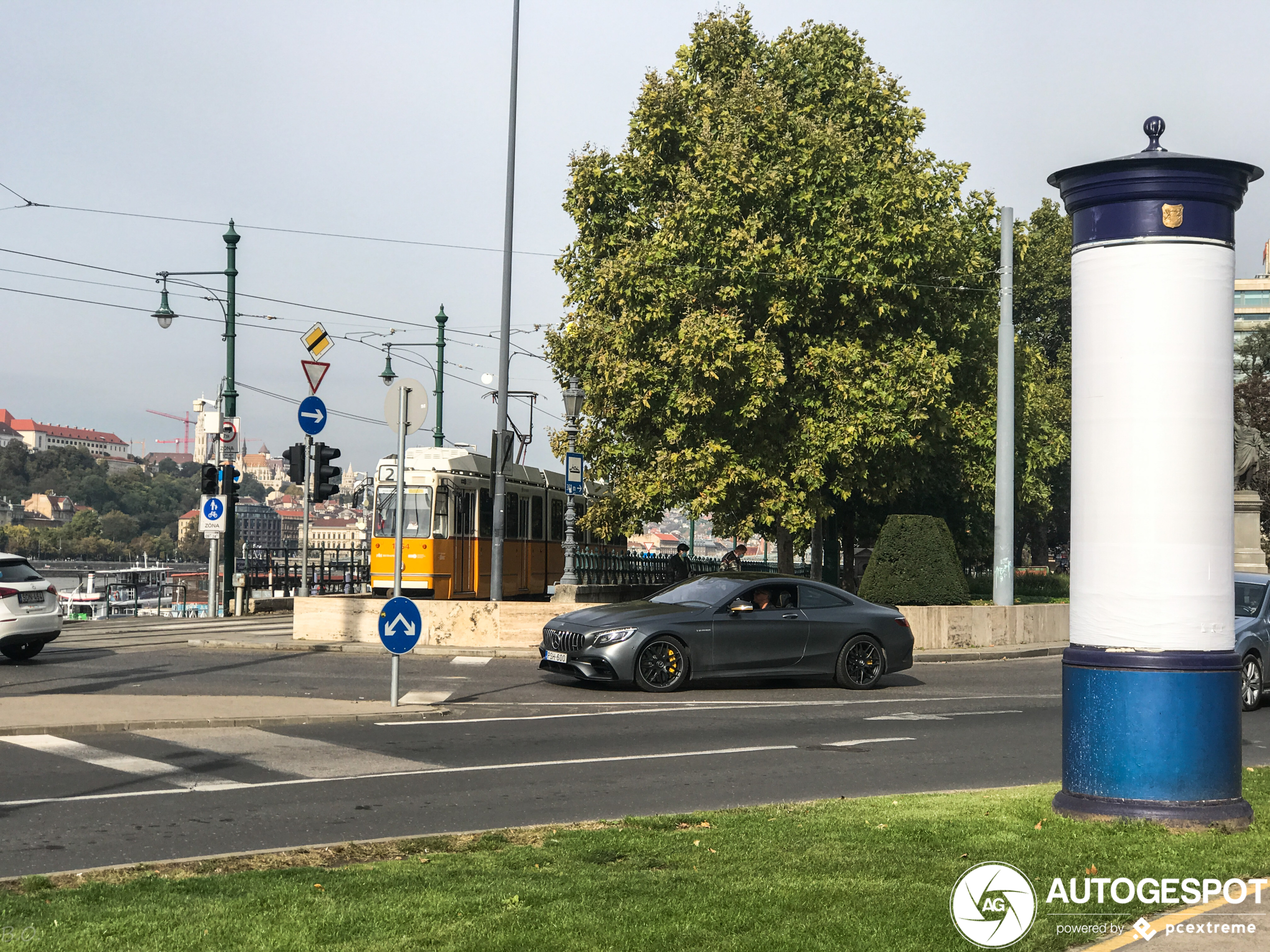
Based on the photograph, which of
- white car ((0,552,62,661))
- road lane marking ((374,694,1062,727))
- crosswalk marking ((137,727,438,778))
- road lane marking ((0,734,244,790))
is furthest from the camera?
white car ((0,552,62,661))

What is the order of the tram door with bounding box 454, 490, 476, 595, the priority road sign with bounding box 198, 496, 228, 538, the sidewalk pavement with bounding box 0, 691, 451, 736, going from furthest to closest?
1. the tram door with bounding box 454, 490, 476, 595
2. the priority road sign with bounding box 198, 496, 228, 538
3. the sidewalk pavement with bounding box 0, 691, 451, 736

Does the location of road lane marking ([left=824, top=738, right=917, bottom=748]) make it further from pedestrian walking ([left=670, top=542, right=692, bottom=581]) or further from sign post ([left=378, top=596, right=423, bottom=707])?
pedestrian walking ([left=670, top=542, right=692, bottom=581])

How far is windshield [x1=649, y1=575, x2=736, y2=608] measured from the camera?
16.9 metres

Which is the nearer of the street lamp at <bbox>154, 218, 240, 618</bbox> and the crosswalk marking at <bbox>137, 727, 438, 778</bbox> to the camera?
the crosswalk marking at <bbox>137, 727, 438, 778</bbox>

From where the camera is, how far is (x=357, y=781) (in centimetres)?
953

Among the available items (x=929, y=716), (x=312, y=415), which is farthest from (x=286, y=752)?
(x=312, y=415)

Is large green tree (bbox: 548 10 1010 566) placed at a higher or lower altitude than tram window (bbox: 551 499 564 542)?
higher

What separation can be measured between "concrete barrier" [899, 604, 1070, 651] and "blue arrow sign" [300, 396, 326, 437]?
1099 centimetres

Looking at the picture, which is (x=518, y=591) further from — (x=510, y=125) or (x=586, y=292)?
(x=510, y=125)

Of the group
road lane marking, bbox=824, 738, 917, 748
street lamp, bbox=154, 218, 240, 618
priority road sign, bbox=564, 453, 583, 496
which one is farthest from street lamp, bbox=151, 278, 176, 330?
road lane marking, bbox=824, 738, 917, 748

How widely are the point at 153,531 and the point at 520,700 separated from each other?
488 feet

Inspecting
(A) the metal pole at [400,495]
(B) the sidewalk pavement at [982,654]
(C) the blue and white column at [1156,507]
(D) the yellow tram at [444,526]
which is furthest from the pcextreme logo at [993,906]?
(D) the yellow tram at [444,526]

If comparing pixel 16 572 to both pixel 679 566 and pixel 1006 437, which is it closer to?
pixel 1006 437

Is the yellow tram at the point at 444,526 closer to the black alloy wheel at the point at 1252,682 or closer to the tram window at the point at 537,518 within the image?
the tram window at the point at 537,518
